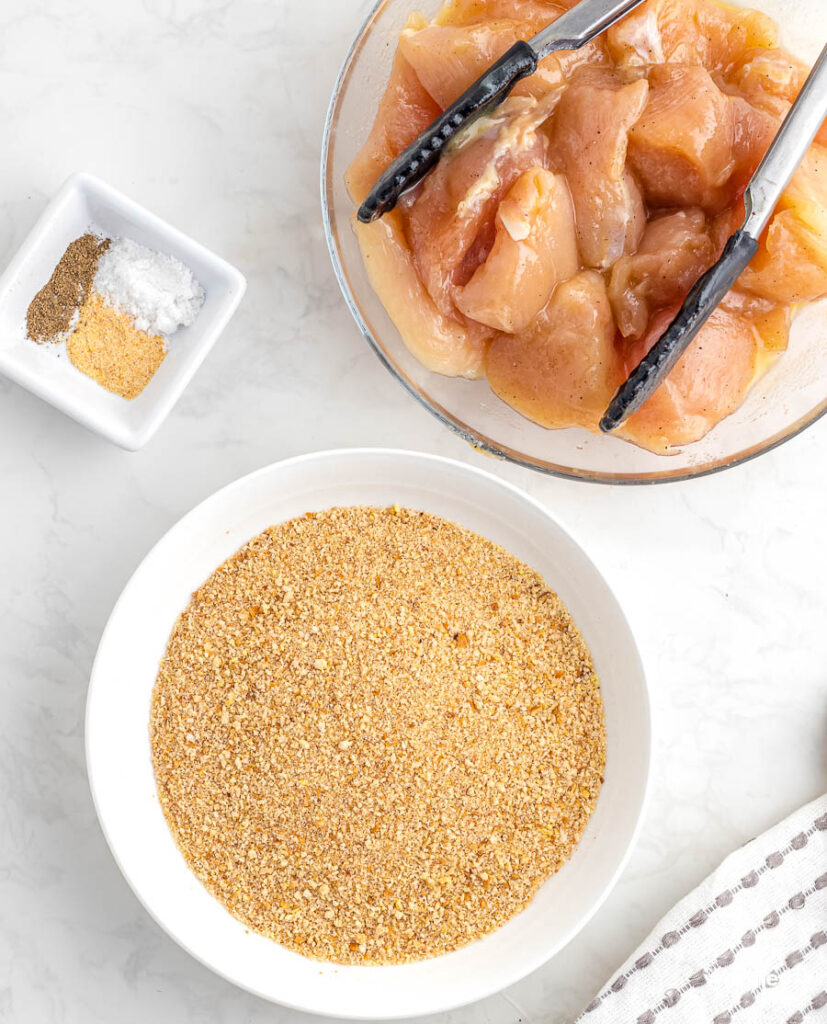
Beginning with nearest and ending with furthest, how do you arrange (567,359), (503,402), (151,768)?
(567,359) → (503,402) → (151,768)

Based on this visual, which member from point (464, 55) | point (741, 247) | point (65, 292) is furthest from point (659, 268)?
point (65, 292)

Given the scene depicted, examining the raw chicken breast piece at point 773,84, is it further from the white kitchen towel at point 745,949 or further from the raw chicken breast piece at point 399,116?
the white kitchen towel at point 745,949

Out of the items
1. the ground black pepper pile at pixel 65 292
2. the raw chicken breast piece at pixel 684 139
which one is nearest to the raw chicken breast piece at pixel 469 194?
the raw chicken breast piece at pixel 684 139

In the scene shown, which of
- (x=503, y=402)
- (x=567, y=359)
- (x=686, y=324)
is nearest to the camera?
(x=686, y=324)

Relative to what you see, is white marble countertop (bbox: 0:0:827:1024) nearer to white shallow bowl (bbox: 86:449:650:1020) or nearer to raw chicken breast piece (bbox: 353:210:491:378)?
white shallow bowl (bbox: 86:449:650:1020)

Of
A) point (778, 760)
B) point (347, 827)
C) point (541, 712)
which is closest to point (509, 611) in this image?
point (541, 712)

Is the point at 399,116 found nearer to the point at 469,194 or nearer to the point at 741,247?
the point at 469,194

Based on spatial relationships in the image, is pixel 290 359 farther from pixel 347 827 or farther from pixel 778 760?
pixel 778 760
